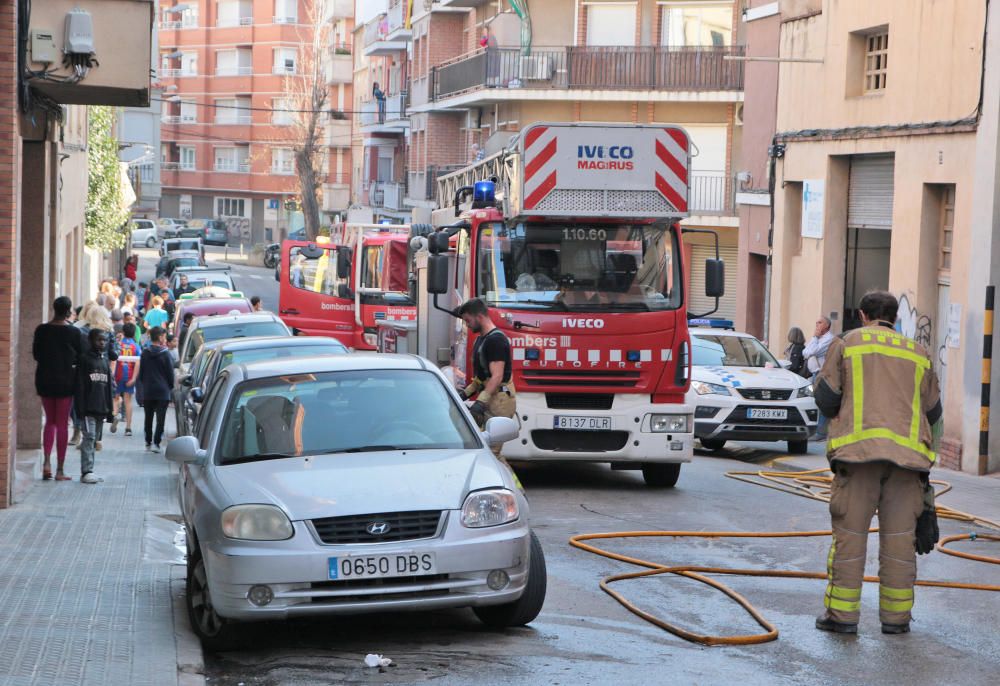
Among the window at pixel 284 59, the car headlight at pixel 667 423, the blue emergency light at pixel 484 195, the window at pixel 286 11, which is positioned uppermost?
the window at pixel 286 11

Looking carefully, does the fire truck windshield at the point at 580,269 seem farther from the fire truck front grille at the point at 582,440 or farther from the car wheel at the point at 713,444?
the car wheel at the point at 713,444

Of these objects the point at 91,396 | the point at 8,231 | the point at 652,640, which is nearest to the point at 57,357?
the point at 91,396

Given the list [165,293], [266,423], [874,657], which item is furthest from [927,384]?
[165,293]

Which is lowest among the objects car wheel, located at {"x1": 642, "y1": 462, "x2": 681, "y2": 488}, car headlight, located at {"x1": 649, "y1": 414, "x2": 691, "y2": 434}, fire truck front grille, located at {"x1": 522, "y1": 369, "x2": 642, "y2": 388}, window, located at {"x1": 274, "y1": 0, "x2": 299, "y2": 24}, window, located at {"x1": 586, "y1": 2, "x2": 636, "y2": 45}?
car wheel, located at {"x1": 642, "y1": 462, "x2": 681, "y2": 488}

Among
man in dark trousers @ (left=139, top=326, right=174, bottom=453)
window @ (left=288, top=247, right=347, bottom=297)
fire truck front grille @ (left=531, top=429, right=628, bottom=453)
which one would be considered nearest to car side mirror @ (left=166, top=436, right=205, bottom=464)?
fire truck front grille @ (left=531, top=429, right=628, bottom=453)

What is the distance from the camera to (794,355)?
72.7 ft

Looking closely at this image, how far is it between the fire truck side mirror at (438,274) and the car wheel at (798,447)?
6.60 m

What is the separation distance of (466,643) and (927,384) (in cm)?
287

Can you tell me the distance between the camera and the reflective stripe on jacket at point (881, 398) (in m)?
7.89

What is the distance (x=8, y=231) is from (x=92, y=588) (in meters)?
4.47

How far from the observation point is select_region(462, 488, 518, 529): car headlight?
7.45 metres

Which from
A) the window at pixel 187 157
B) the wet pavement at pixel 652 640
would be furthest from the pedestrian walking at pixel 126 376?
the window at pixel 187 157

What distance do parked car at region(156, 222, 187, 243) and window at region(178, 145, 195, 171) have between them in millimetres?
5065

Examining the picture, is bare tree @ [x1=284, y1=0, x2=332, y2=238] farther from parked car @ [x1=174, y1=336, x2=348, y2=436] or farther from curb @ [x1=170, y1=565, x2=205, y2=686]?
curb @ [x1=170, y1=565, x2=205, y2=686]
